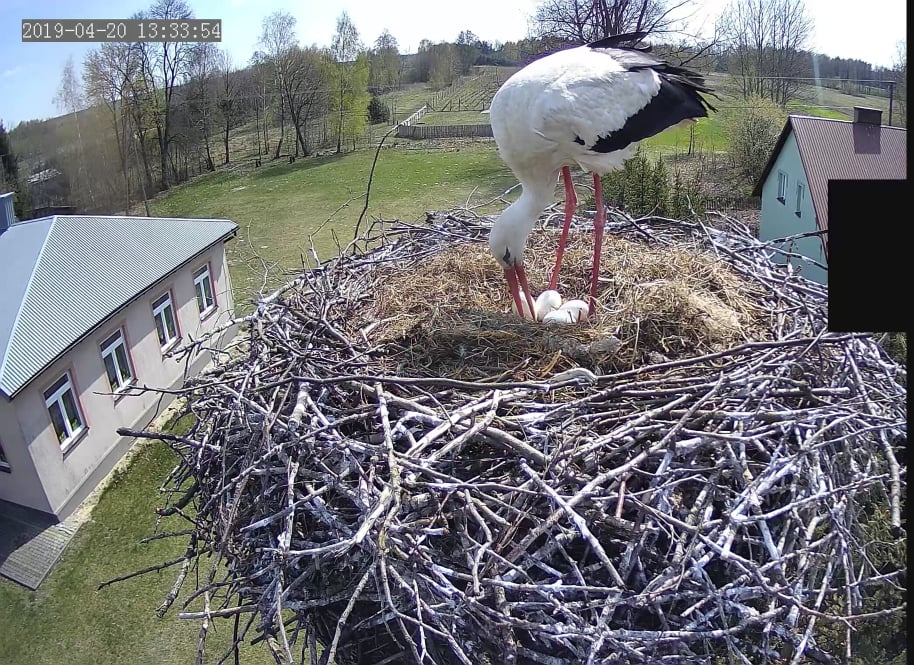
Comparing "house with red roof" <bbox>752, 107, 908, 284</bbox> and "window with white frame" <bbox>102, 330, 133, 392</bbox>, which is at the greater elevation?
"house with red roof" <bbox>752, 107, 908, 284</bbox>

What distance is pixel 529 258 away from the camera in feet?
14.3

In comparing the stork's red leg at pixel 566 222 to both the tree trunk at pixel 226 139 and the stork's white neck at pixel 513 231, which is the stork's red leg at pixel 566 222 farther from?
the tree trunk at pixel 226 139

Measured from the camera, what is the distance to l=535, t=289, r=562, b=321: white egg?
320 cm

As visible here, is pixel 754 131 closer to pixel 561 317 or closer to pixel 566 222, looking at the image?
pixel 566 222

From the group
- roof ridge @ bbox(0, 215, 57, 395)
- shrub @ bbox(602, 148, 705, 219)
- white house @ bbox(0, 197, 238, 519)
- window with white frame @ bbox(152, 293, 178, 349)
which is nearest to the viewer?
roof ridge @ bbox(0, 215, 57, 395)

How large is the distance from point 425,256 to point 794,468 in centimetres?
275

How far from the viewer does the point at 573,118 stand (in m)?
3.13

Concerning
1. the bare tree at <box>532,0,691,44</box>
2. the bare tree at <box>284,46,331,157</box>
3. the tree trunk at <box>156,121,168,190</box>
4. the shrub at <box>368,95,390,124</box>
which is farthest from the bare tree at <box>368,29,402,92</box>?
the bare tree at <box>532,0,691,44</box>

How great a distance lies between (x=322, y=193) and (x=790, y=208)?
15.5 metres

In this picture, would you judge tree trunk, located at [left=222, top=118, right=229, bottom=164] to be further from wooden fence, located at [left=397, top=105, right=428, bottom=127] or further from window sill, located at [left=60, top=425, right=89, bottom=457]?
window sill, located at [left=60, top=425, right=89, bottom=457]

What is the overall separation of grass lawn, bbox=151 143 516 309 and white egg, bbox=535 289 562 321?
435 inches

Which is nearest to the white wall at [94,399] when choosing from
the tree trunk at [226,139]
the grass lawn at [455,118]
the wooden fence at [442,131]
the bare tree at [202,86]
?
the bare tree at [202,86]

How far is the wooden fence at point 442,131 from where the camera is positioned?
88.1 ft

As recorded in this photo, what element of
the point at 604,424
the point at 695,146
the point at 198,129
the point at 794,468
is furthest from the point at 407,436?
the point at 198,129
